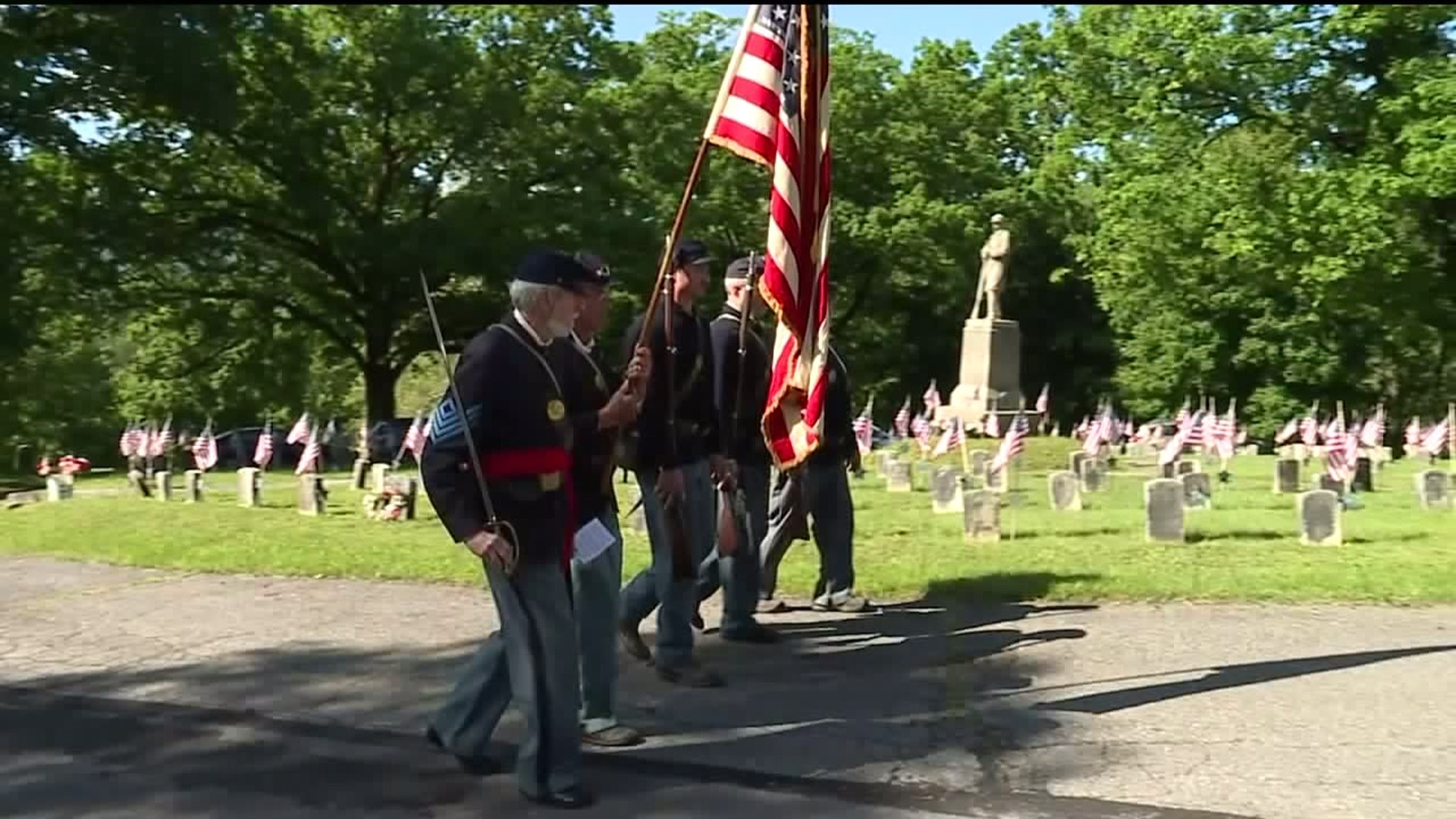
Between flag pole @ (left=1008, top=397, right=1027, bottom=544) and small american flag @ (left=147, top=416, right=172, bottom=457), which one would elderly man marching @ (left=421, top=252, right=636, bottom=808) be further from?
small american flag @ (left=147, top=416, right=172, bottom=457)

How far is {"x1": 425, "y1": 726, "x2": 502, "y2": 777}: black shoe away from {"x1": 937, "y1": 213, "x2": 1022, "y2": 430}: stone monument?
71.6 ft


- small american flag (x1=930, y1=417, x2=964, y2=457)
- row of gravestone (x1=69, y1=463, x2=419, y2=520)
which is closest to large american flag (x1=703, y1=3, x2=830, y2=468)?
row of gravestone (x1=69, y1=463, x2=419, y2=520)

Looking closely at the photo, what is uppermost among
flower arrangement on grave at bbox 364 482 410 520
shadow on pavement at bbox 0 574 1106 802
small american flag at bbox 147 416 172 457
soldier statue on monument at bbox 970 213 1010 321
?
soldier statue on monument at bbox 970 213 1010 321

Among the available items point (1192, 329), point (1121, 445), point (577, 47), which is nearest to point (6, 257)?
point (577, 47)

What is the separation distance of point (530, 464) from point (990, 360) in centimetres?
2321

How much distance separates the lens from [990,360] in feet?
91.2

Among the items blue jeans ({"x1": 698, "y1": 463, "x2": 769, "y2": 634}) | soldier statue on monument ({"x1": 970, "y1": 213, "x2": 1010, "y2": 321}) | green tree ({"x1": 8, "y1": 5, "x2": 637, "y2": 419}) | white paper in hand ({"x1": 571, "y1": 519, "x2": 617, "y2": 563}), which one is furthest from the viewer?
green tree ({"x1": 8, "y1": 5, "x2": 637, "y2": 419})

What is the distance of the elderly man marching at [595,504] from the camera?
5.69m

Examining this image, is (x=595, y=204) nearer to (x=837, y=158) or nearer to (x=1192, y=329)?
(x=837, y=158)

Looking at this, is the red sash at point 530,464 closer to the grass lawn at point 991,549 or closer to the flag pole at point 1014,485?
the grass lawn at point 991,549

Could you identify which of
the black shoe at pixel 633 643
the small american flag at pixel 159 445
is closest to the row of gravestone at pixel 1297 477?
the black shoe at pixel 633 643

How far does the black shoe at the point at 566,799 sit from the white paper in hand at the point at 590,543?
89cm

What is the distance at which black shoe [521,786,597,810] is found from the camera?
5.25 meters

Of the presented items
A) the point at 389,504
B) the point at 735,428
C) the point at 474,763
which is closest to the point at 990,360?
the point at 389,504
